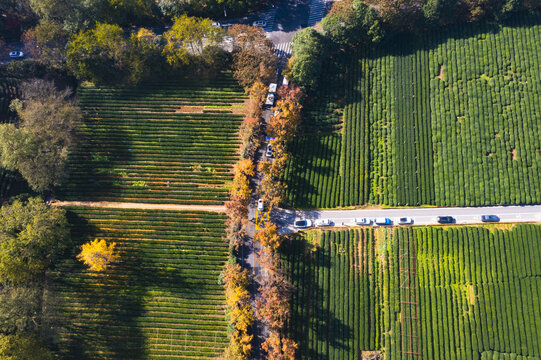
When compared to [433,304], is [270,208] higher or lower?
higher

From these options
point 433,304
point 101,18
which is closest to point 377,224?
point 433,304

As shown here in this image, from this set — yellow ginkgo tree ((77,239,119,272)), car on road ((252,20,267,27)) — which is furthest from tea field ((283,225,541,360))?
car on road ((252,20,267,27))

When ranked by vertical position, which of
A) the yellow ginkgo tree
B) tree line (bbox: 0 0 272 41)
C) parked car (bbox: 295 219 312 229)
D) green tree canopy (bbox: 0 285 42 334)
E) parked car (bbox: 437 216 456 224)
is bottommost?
green tree canopy (bbox: 0 285 42 334)

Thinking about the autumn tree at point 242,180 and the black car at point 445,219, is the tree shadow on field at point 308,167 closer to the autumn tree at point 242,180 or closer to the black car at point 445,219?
the autumn tree at point 242,180

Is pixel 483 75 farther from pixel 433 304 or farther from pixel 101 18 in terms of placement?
pixel 101 18

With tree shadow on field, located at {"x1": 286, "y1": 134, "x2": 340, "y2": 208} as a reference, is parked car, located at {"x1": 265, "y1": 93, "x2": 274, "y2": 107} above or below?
above

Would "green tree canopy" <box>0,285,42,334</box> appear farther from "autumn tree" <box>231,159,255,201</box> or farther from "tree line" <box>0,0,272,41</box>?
"tree line" <box>0,0,272,41</box>

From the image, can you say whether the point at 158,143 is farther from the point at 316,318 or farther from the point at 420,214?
the point at 420,214
